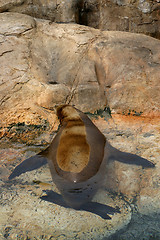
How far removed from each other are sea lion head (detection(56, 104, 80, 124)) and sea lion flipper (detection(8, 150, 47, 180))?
83 centimetres

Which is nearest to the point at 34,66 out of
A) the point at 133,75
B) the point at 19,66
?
the point at 19,66

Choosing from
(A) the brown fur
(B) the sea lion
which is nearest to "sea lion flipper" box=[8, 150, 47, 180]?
(B) the sea lion

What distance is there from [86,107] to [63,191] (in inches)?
94.2

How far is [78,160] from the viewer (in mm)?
3082

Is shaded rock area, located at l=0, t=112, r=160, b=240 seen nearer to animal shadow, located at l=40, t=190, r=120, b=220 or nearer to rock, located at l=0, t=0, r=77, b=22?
animal shadow, located at l=40, t=190, r=120, b=220

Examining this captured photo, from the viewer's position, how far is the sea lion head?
13.9 feet

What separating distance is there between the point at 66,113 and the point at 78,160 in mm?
1446

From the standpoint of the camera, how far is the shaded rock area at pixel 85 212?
7.58 feet

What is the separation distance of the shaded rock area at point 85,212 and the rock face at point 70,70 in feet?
3.70

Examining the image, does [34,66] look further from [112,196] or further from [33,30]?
[112,196]

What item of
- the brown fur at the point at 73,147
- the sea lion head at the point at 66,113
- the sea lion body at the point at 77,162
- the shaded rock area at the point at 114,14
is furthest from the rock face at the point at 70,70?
the sea lion body at the point at 77,162

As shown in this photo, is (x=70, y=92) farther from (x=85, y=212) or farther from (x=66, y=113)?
(x=85, y=212)

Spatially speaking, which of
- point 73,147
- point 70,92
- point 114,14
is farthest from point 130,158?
point 114,14

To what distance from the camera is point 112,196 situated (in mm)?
2855
